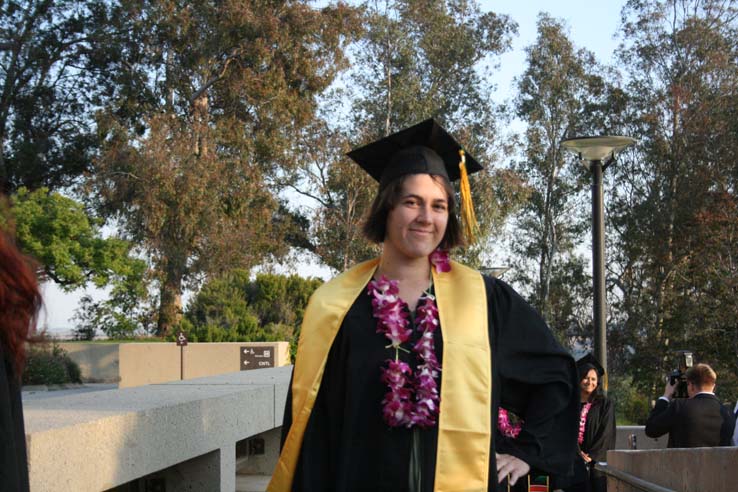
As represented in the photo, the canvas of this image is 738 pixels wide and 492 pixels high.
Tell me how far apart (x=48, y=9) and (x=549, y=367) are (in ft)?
127

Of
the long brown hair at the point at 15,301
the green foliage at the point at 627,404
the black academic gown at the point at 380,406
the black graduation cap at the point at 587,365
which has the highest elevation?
the long brown hair at the point at 15,301

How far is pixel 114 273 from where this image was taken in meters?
35.1

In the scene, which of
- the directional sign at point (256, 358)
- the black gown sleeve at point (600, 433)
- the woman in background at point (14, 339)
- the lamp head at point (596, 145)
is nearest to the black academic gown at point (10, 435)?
the woman in background at point (14, 339)

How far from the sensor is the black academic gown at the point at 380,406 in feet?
10.2

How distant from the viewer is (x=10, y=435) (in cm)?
205

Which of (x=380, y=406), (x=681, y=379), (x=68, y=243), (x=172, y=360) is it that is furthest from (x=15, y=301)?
(x=68, y=243)

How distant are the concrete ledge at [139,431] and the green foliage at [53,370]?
960 inches

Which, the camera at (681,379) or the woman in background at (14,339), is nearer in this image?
the woman in background at (14,339)

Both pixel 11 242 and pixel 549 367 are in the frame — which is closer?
pixel 11 242

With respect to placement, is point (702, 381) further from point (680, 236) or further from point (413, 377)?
point (680, 236)

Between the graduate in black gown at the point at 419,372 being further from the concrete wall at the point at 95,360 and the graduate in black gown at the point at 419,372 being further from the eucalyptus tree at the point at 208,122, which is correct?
the concrete wall at the point at 95,360

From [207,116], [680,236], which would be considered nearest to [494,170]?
[680,236]

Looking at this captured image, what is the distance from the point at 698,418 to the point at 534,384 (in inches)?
195

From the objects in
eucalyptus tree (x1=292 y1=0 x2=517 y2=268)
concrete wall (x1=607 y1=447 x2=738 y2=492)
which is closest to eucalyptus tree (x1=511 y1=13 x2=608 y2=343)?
eucalyptus tree (x1=292 y1=0 x2=517 y2=268)
